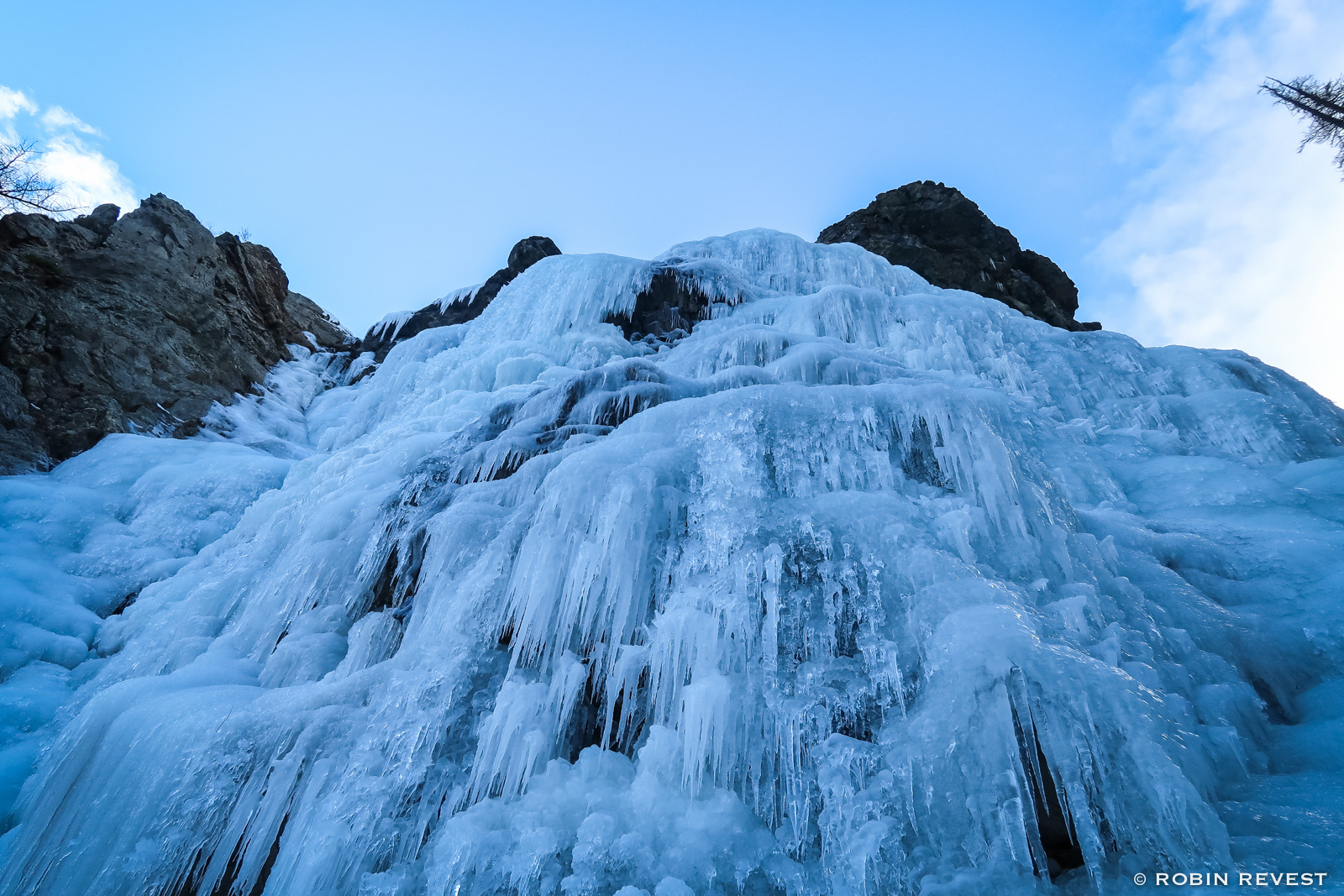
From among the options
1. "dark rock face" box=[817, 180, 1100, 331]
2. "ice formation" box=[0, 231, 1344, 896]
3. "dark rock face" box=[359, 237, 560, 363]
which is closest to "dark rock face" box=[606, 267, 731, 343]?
"ice formation" box=[0, 231, 1344, 896]

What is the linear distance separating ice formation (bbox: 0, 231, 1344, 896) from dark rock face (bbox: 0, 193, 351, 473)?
2.44 m

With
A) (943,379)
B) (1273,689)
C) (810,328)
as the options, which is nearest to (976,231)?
(810,328)

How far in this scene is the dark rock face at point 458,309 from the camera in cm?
1650

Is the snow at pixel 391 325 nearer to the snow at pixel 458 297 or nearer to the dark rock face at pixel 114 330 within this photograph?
the snow at pixel 458 297

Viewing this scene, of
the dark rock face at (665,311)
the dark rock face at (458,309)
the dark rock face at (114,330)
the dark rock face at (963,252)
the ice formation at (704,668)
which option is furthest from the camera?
the dark rock face at (458,309)

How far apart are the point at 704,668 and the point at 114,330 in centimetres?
1141

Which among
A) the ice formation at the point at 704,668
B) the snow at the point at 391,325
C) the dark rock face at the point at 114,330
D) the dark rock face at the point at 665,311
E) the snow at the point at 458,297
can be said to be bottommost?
the ice formation at the point at 704,668

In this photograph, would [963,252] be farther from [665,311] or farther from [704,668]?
[704,668]

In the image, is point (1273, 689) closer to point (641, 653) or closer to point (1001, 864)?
point (1001, 864)

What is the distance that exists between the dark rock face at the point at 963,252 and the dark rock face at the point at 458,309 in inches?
380

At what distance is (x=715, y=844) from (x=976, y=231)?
730 inches

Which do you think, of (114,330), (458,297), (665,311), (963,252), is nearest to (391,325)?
(458,297)

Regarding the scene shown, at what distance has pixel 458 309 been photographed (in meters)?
16.7

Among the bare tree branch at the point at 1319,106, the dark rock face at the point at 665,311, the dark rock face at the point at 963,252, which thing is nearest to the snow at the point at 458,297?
the dark rock face at the point at 665,311
